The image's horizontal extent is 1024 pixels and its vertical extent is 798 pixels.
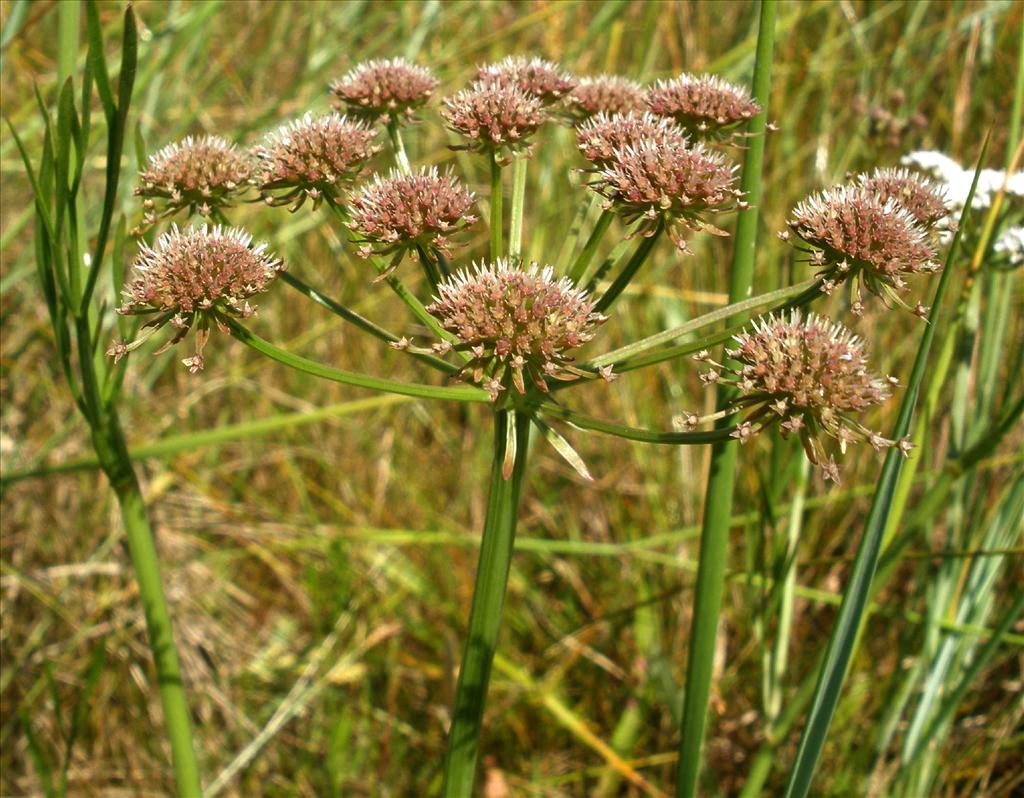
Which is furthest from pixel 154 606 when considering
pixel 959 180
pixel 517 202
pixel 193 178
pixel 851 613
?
pixel 959 180

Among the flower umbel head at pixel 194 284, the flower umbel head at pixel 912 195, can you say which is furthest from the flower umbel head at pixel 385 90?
the flower umbel head at pixel 912 195

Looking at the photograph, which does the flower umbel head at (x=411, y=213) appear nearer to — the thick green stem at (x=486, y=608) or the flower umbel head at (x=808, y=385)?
the thick green stem at (x=486, y=608)

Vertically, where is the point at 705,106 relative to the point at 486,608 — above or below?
above

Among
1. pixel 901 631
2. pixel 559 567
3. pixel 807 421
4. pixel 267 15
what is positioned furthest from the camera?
pixel 267 15

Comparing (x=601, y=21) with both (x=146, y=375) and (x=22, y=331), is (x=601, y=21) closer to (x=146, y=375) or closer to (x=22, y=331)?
(x=146, y=375)

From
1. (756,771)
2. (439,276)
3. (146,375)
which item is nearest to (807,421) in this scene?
(439,276)

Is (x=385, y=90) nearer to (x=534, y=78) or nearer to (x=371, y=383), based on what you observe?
(x=534, y=78)
